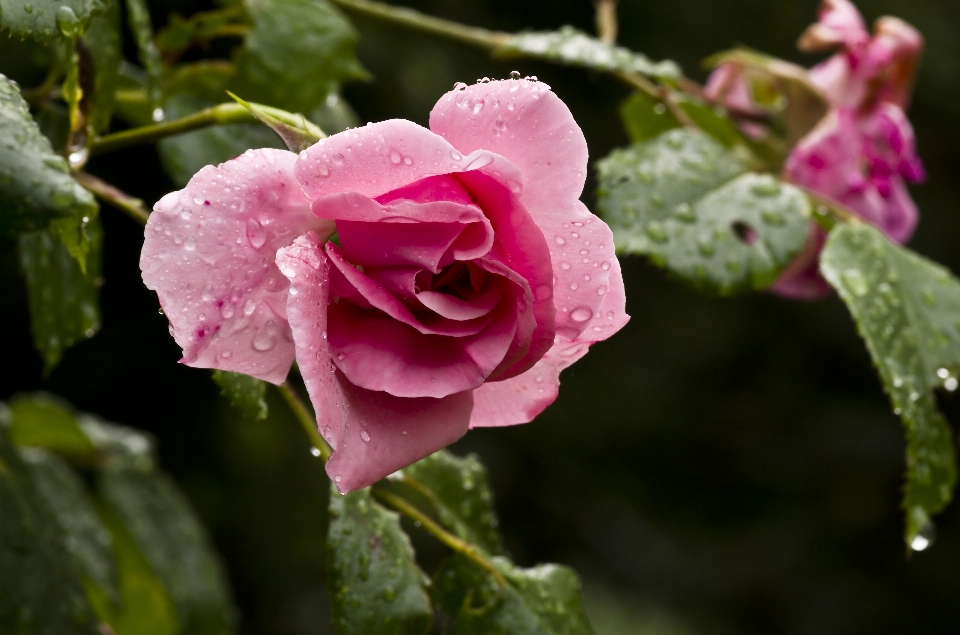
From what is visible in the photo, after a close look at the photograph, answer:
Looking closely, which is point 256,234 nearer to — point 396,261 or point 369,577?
point 396,261

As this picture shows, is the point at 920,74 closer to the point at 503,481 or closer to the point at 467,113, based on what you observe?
the point at 503,481

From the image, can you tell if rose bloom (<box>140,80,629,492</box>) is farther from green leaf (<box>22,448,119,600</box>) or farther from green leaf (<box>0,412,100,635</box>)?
green leaf (<box>22,448,119,600</box>)

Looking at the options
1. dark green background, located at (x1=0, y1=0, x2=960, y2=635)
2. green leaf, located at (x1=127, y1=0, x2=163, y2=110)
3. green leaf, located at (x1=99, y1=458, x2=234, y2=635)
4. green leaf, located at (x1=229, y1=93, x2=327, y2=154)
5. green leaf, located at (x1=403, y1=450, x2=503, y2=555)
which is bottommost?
dark green background, located at (x1=0, y1=0, x2=960, y2=635)

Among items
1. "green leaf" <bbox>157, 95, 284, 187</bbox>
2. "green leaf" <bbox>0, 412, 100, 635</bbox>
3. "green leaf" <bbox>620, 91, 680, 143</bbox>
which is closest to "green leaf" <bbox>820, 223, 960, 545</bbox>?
"green leaf" <bbox>620, 91, 680, 143</bbox>

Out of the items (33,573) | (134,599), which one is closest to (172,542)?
(134,599)

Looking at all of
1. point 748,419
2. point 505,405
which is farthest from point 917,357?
point 748,419

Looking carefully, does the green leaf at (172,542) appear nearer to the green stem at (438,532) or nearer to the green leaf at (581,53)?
the green stem at (438,532)
